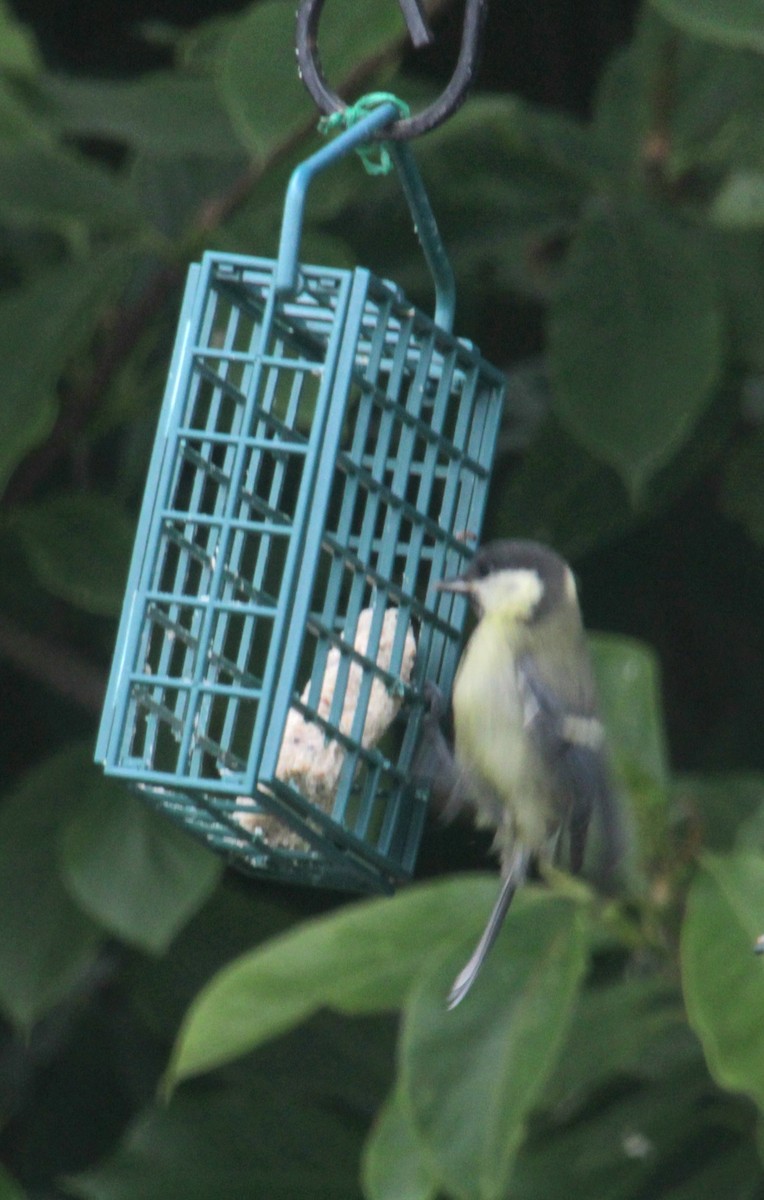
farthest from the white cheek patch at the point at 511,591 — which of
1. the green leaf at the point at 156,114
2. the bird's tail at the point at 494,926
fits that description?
the green leaf at the point at 156,114

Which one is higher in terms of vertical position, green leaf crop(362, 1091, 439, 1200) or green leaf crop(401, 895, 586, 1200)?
green leaf crop(401, 895, 586, 1200)

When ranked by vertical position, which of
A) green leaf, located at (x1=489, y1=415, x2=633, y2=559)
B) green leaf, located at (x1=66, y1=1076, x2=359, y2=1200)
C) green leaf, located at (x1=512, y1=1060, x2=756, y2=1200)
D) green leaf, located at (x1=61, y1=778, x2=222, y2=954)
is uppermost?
green leaf, located at (x1=489, y1=415, x2=633, y2=559)

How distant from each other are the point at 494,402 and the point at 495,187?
4.21ft

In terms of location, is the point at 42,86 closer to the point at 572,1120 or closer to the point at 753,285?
the point at 753,285

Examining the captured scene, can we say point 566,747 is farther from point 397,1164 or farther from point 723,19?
point 723,19

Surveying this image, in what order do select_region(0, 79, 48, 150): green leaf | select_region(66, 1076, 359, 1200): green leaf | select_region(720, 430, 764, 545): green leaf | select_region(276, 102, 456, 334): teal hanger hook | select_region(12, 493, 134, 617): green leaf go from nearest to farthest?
select_region(276, 102, 456, 334): teal hanger hook
select_region(0, 79, 48, 150): green leaf
select_region(12, 493, 134, 617): green leaf
select_region(66, 1076, 359, 1200): green leaf
select_region(720, 430, 764, 545): green leaf

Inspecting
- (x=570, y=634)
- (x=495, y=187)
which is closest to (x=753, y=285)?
(x=495, y=187)

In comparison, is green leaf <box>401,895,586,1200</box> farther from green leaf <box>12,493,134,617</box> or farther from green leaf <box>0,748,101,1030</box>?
green leaf <box>12,493,134,617</box>

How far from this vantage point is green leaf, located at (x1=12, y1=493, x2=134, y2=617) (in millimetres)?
3264

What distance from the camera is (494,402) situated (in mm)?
2494

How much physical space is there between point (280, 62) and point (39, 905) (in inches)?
60.1

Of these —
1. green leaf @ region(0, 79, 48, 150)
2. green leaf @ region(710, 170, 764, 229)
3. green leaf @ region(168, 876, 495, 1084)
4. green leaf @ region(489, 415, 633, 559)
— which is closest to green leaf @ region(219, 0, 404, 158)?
green leaf @ region(0, 79, 48, 150)

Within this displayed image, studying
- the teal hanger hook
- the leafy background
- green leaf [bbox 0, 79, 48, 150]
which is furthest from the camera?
green leaf [bbox 0, 79, 48, 150]

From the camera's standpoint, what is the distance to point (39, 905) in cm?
333
